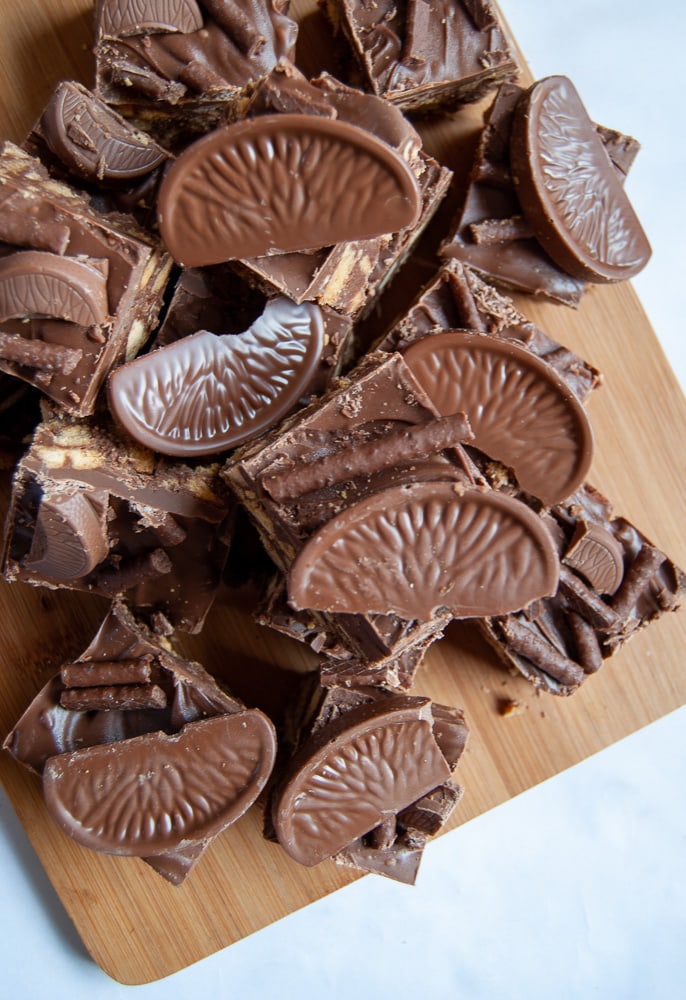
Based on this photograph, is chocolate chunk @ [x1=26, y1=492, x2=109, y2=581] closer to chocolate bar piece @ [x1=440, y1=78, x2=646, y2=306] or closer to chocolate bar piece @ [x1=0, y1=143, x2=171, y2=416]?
chocolate bar piece @ [x1=0, y1=143, x2=171, y2=416]

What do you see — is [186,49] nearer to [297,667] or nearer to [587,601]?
[297,667]

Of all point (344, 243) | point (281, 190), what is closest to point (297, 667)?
point (344, 243)

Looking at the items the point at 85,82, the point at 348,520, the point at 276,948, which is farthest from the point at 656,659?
the point at 85,82

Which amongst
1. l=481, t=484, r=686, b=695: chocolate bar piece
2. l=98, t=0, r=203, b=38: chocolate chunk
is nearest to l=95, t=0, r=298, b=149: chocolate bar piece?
l=98, t=0, r=203, b=38: chocolate chunk

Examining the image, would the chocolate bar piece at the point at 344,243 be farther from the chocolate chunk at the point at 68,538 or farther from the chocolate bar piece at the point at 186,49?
the chocolate chunk at the point at 68,538

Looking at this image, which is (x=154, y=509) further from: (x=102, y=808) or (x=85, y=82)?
(x=85, y=82)

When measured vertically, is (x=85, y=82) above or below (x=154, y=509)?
above
